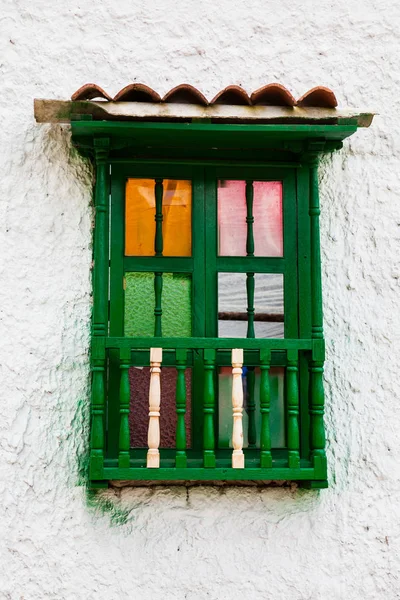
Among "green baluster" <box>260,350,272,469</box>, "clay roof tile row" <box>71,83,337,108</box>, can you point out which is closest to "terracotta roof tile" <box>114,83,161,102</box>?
"clay roof tile row" <box>71,83,337,108</box>

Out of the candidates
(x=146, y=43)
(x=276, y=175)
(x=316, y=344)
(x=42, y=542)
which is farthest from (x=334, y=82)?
(x=42, y=542)

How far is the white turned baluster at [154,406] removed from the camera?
256 centimetres

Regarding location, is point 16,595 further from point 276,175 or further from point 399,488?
point 276,175

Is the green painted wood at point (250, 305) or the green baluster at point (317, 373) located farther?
the green painted wood at point (250, 305)

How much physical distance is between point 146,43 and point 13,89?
53cm

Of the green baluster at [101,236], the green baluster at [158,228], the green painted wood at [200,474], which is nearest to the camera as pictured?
the green painted wood at [200,474]

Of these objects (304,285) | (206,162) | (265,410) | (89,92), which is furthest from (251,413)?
(89,92)

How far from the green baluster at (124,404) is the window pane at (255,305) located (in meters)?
0.40

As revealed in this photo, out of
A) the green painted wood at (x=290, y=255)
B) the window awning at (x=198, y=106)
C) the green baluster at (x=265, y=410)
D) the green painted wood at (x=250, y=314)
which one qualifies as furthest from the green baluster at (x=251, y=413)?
the window awning at (x=198, y=106)

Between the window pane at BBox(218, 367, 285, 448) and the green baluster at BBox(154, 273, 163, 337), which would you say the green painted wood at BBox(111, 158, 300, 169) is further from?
the window pane at BBox(218, 367, 285, 448)

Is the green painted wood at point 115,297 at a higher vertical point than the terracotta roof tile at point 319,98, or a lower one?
lower

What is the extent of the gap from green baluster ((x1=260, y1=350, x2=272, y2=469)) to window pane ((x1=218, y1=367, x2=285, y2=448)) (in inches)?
6.0

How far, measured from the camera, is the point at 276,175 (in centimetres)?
284

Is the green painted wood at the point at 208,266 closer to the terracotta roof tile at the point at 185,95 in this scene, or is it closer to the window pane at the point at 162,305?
the window pane at the point at 162,305
